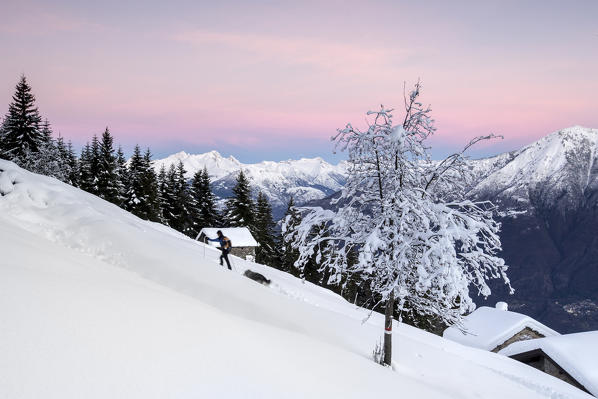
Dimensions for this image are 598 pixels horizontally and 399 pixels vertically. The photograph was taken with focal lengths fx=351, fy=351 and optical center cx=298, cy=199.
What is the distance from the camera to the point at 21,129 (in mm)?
38500

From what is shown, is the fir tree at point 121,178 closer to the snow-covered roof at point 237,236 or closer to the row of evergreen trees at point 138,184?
the row of evergreen trees at point 138,184

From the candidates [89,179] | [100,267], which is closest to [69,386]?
[100,267]

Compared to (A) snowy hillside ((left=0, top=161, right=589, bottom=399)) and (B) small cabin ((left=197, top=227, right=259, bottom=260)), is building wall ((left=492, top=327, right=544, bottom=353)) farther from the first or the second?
(B) small cabin ((left=197, top=227, right=259, bottom=260))

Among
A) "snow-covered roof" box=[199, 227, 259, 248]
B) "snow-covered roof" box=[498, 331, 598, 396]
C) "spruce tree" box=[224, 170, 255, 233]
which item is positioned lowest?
"snow-covered roof" box=[498, 331, 598, 396]

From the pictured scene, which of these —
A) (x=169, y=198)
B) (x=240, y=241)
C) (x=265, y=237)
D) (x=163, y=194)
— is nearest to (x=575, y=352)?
(x=240, y=241)

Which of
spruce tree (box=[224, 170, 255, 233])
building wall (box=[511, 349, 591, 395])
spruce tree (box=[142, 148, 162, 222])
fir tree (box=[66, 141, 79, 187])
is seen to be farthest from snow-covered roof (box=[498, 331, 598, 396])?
fir tree (box=[66, 141, 79, 187])

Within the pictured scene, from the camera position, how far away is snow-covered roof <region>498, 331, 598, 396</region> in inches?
846

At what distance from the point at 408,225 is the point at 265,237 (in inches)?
1753

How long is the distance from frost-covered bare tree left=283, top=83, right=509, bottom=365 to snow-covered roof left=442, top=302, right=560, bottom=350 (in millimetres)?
21641

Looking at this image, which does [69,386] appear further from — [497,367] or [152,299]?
[497,367]

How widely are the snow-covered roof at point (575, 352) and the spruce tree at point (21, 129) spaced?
49.5 meters

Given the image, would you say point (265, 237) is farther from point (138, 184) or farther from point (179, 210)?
point (138, 184)

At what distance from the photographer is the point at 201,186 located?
5666cm

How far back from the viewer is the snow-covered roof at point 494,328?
94.0ft
